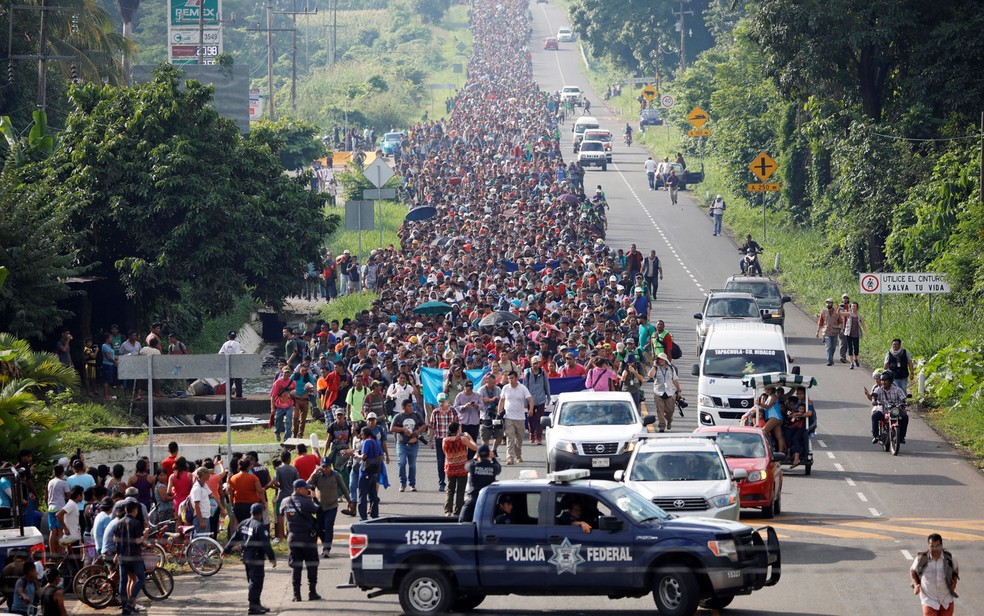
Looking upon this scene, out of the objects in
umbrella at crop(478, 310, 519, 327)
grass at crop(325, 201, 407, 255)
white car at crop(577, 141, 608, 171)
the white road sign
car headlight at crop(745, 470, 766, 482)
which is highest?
white car at crop(577, 141, 608, 171)

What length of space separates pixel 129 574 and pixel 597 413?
9345 mm

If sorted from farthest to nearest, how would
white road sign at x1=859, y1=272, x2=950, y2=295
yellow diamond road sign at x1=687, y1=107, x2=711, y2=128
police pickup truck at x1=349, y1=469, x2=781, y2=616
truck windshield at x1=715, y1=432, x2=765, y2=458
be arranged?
yellow diamond road sign at x1=687, y1=107, x2=711, y2=128
white road sign at x1=859, y1=272, x2=950, y2=295
truck windshield at x1=715, y1=432, x2=765, y2=458
police pickup truck at x1=349, y1=469, x2=781, y2=616

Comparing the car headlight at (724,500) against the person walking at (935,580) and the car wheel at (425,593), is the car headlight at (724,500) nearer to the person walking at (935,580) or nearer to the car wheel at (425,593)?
the person walking at (935,580)

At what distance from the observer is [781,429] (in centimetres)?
2570

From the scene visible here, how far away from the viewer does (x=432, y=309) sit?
36781 mm

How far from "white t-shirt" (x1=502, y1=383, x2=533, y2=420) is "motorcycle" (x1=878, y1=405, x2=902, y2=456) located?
6523 mm

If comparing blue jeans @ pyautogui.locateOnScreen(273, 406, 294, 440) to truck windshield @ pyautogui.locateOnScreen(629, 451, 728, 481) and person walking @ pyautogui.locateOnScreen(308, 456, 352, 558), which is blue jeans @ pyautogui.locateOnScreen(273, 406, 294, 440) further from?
truck windshield @ pyautogui.locateOnScreen(629, 451, 728, 481)

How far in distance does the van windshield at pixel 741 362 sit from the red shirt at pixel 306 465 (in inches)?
371

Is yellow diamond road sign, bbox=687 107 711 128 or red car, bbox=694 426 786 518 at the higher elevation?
yellow diamond road sign, bbox=687 107 711 128

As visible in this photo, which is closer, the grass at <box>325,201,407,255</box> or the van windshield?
the van windshield

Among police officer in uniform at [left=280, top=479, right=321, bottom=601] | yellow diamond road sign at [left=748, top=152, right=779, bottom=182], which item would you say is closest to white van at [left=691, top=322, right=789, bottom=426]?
police officer in uniform at [left=280, top=479, right=321, bottom=601]

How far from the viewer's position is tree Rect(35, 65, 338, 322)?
36.1 metres

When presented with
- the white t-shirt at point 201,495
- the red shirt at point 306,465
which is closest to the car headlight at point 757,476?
the red shirt at point 306,465

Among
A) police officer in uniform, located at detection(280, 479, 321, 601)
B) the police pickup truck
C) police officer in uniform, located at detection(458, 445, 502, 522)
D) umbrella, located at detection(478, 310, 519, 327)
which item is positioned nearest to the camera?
the police pickup truck
